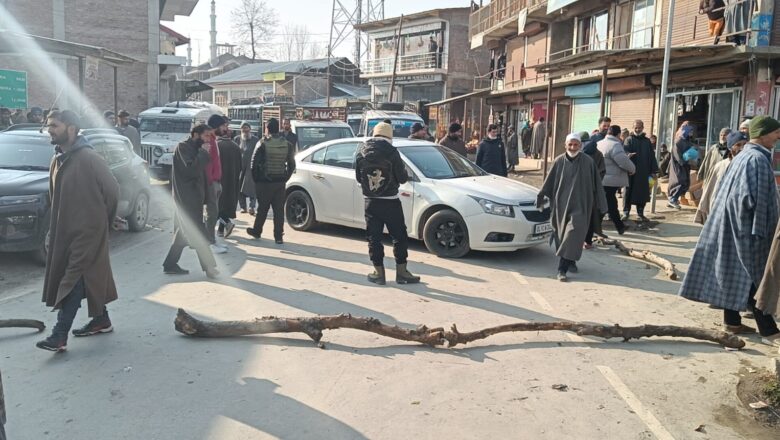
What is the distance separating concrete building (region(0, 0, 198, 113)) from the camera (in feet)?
103

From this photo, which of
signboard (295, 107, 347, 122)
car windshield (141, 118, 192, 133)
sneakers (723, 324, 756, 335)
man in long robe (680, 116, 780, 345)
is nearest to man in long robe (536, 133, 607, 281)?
man in long robe (680, 116, 780, 345)

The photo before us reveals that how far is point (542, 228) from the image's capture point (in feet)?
27.7

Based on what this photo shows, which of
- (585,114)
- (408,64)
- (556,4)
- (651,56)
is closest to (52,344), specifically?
(651,56)

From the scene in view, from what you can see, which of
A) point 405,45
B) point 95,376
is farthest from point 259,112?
point 405,45

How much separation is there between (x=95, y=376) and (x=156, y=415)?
2.90 feet

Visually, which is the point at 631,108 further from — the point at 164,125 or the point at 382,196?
the point at 382,196

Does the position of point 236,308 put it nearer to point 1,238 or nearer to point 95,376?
point 95,376

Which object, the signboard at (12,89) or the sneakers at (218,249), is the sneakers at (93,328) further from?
the signboard at (12,89)

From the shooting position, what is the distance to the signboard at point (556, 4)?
23542 millimetres

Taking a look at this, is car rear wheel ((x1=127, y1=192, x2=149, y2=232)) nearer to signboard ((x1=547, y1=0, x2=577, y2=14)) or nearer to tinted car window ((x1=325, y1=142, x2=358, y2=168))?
tinted car window ((x1=325, y1=142, x2=358, y2=168))

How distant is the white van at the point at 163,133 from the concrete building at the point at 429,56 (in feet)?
92.7

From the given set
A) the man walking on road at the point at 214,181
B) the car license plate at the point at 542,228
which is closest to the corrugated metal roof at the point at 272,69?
the man walking on road at the point at 214,181

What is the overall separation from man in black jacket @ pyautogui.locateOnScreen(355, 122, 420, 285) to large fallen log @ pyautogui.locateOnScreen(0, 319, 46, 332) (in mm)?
3294

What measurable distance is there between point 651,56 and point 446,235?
809cm
